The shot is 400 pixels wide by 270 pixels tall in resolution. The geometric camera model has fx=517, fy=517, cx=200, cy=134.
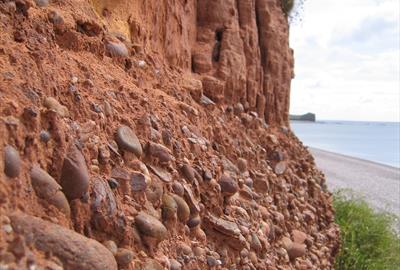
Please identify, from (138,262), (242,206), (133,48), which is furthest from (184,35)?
(138,262)

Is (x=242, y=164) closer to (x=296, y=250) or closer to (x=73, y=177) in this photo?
(x=296, y=250)

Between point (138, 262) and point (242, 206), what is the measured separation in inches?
67.5

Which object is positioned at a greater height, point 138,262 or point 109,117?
point 109,117

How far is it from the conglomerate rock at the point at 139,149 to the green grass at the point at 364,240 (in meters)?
1.27

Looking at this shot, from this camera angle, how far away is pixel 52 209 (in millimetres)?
2164

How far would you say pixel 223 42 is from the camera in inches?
231

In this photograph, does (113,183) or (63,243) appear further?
(113,183)

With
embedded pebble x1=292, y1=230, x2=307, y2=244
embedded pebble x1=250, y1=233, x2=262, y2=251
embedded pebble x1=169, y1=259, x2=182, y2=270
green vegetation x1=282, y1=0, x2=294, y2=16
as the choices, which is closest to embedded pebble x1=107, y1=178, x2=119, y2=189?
embedded pebble x1=169, y1=259, x2=182, y2=270

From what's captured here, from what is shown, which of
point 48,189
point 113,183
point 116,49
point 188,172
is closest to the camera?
point 48,189

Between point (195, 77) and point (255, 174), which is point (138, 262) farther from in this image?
point (195, 77)

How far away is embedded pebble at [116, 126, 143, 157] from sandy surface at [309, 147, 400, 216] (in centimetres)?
1649

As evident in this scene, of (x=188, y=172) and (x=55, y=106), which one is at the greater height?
(x=55, y=106)

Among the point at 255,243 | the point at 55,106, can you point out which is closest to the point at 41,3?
the point at 55,106

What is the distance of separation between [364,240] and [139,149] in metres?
6.50
